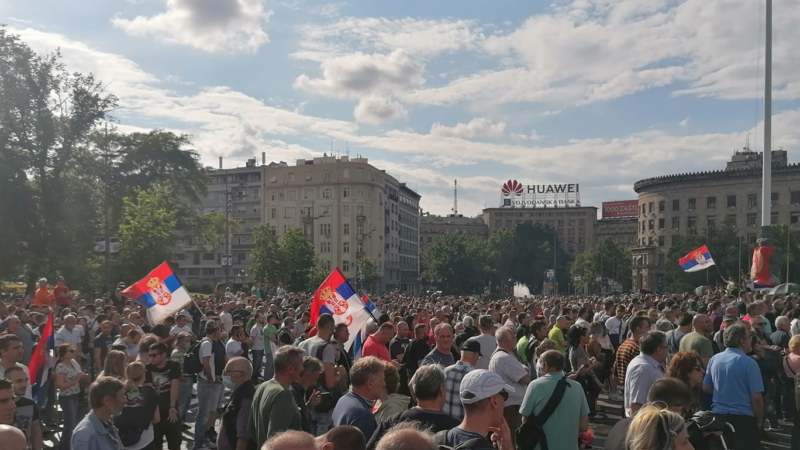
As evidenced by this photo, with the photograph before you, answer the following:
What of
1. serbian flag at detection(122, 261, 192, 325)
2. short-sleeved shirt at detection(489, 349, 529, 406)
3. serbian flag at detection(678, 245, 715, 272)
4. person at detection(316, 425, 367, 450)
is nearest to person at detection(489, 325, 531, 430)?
short-sleeved shirt at detection(489, 349, 529, 406)

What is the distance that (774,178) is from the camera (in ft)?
329

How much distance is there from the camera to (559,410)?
6.29 meters

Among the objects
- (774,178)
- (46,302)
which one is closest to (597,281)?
(774,178)

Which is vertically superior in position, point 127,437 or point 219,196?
point 219,196

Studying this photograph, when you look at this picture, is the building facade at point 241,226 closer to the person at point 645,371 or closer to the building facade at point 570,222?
the building facade at point 570,222

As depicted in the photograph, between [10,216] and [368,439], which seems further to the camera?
[10,216]

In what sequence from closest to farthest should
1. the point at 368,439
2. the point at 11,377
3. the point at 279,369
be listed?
the point at 368,439, the point at 279,369, the point at 11,377

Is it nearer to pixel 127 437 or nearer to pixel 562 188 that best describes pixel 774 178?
pixel 562 188

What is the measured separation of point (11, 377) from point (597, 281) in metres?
103

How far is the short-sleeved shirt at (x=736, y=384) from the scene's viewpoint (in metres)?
7.29

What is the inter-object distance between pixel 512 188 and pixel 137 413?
16352cm

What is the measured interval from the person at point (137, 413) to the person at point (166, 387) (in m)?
1.32

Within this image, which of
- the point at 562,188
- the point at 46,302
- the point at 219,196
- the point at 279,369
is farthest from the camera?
the point at 562,188

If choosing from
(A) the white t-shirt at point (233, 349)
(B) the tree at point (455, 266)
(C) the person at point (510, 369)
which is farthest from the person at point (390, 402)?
(B) the tree at point (455, 266)
